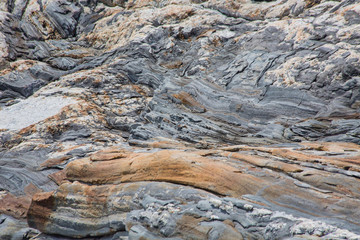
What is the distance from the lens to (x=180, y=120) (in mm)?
16141

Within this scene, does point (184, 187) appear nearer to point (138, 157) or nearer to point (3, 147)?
point (138, 157)

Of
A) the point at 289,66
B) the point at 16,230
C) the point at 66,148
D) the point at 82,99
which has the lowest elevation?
the point at 16,230

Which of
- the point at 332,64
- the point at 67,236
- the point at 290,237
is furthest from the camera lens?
the point at 332,64

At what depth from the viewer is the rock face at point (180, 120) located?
8.58 meters

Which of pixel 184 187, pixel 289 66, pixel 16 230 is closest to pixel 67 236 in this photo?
pixel 16 230

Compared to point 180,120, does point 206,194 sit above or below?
above

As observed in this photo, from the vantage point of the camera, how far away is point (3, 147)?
606 inches

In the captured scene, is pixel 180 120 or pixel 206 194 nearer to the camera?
pixel 206 194

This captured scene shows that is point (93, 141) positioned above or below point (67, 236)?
above

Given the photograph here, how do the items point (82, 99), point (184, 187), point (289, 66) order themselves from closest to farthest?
point (184, 187)
point (289, 66)
point (82, 99)

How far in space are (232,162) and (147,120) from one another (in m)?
7.77

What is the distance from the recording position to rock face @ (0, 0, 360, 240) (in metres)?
8.58

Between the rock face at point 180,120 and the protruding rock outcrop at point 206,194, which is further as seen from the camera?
the rock face at point 180,120

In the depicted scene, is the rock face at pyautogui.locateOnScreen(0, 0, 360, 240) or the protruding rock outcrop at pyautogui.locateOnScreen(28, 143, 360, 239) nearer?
the protruding rock outcrop at pyautogui.locateOnScreen(28, 143, 360, 239)
